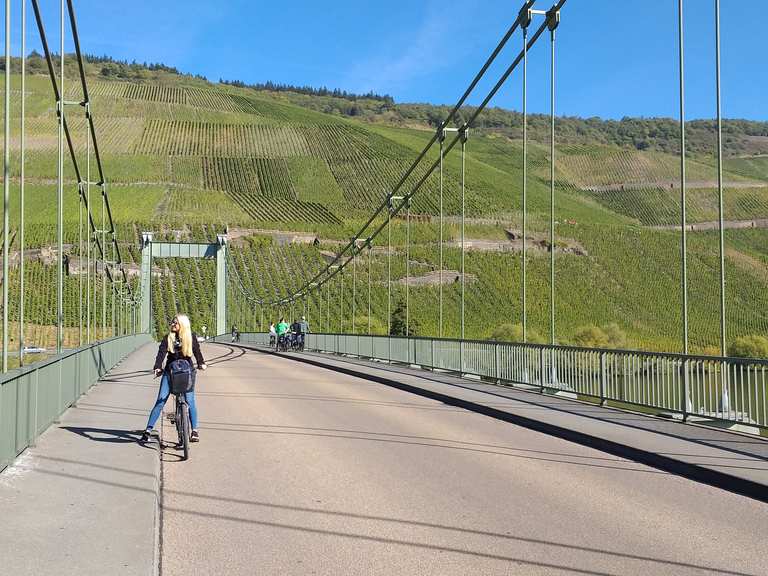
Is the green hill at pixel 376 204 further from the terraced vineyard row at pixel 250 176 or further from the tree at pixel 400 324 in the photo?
the tree at pixel 400 324

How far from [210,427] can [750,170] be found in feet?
588

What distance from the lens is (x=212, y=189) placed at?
123 m

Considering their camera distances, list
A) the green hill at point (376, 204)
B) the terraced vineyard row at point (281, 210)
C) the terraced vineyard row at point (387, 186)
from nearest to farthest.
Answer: the green hill at point (376, 204) → the terraced vineyard row at point (281, 210) → the terraced vineyard row at point (387, 186)

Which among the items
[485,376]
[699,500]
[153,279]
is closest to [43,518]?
[699,500]

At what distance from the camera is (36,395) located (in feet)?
34.5

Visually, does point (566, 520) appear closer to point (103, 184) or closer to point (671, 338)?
point (103, 184)

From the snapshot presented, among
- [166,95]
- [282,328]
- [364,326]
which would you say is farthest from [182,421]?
[166,95]

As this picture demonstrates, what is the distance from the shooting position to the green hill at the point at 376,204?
285 ft

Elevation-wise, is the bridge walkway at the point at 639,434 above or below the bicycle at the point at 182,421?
below

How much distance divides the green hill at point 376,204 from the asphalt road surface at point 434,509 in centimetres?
5939

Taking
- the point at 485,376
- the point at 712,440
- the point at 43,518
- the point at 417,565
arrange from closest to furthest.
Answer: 1. the point at 417,565
2. the point at 43,518
3. the point at 712,440
4. the point at 485,376

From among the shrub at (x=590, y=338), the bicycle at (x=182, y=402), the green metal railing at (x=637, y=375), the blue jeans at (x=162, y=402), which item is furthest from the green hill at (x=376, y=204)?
the bicycle at (x=182, y=402)

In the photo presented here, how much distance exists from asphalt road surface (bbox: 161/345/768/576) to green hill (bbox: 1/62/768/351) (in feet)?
195

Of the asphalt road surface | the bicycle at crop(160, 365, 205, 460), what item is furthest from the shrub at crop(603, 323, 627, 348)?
the bicycle at crop(160, 365, 205, 460)
